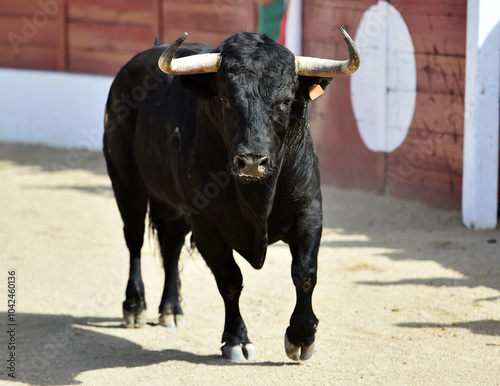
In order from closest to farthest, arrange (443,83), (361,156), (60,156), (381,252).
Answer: (381,252) < (443,83) < (361,156) < (60,156)

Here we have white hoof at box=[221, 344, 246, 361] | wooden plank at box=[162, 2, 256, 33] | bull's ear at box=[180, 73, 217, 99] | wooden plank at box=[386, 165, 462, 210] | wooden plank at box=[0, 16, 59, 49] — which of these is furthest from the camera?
wooden plank at box=[0, 16, 59, 49]

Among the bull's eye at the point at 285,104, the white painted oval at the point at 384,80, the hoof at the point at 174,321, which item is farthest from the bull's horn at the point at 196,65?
the white painted oval at the point at 384,80

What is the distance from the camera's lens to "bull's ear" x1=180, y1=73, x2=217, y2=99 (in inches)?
159

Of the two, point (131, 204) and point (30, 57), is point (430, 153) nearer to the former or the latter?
point (131, 204)

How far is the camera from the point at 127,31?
11.7 metres

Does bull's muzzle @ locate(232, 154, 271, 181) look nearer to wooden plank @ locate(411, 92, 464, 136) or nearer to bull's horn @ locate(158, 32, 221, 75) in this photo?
bull's horn @ locate(158, 32, 221, 75)

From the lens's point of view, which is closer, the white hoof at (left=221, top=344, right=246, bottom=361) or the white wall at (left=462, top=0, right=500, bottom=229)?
the white hoof at (left=221, top=344, right=246, bottom=361)

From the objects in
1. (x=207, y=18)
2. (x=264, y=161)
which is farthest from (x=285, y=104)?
(x=207, y=18)

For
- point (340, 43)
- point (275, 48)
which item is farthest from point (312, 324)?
point (340, 43)

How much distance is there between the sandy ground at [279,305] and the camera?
13.4 ft

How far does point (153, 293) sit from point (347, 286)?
4.25ft

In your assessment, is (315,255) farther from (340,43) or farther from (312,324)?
(340,43)

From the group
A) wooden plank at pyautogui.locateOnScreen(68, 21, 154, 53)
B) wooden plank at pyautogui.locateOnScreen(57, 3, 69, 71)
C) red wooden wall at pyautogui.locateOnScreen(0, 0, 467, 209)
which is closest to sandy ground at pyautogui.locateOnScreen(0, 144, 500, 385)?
red wooden wall at pyautogui.locateOnScreen(0, 0, 467, 209)

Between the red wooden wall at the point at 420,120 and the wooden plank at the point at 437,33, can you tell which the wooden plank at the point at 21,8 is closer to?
the red wooden wall at the point at 420,120
